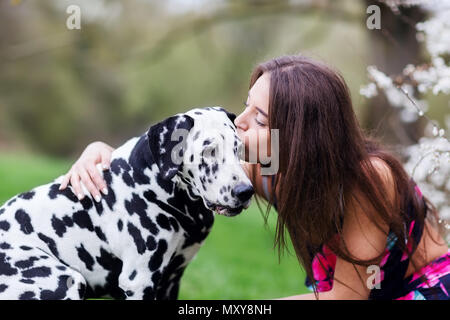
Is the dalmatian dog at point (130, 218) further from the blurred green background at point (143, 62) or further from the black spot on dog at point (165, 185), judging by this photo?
the blurred green background at point (143, 62)

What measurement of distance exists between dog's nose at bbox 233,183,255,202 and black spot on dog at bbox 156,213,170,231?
467 millimetres

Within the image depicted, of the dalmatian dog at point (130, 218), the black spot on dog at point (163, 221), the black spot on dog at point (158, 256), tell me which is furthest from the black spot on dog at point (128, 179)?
the black spot on dog at point (158, 256)

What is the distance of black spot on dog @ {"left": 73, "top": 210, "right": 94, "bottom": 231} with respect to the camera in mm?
2713

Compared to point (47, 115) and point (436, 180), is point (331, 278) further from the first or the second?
point (47, 115)

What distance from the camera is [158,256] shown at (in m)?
2.67

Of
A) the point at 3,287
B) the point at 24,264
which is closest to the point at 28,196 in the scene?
the point at 24,264

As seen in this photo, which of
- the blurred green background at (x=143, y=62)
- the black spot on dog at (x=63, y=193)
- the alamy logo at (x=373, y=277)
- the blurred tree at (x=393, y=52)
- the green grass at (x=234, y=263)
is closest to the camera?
the black spot on dog at (x=63, y=193)

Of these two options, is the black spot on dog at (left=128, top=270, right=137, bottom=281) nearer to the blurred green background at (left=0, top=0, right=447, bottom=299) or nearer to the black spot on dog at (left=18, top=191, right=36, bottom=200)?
the black spot on dog at (left=18, top=191, right=36, bottom=200)

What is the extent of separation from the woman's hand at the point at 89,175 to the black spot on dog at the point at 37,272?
1.30 ft

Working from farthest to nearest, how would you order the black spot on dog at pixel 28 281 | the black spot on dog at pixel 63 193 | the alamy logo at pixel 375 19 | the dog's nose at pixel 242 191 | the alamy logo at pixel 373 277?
the alamy logo at pixel 375 19 < the alamy logo at pixel 373 277 < the black spot on dog at pixel 63 193 < the black spot on dog at pixel 28 281 < the dog's nose at pixel 242 191

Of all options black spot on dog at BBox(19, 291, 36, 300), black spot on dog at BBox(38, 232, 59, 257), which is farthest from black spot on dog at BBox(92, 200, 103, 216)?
black spot on dog at BBox(19, 291, 36, 300)

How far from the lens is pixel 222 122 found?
2602mm

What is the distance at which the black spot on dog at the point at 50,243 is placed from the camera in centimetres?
267
